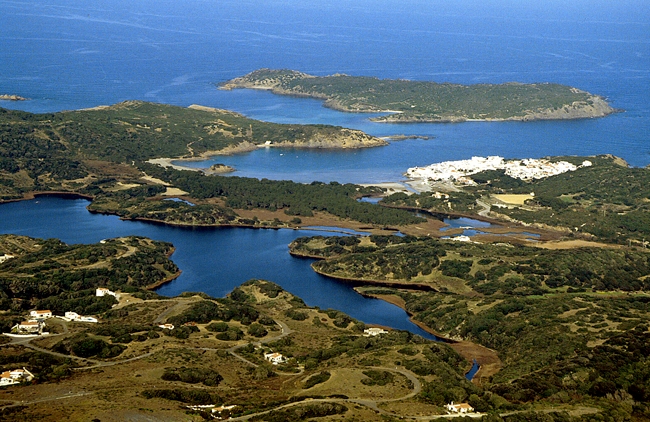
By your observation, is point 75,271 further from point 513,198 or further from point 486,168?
point 486,168

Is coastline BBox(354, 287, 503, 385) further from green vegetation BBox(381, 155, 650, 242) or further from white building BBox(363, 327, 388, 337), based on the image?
green vegetation BBox(381, 155, 650, 242)

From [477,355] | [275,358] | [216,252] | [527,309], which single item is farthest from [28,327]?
[527,309]

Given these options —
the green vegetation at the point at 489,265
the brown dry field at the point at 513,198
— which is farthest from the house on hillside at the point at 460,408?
the brown dry field at the point at 513,198

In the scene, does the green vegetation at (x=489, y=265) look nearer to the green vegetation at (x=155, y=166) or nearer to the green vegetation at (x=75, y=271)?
the green vegetation at (x=155, y=166)

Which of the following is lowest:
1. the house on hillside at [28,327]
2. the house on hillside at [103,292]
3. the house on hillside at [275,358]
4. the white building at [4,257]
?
the white building at [4,257]

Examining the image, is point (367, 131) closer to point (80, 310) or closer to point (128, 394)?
point (80, 310)

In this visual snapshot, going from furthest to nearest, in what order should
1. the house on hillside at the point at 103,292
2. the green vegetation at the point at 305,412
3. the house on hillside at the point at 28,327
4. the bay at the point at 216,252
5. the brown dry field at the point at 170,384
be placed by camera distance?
the bay at the point at 216,252 → the house on hillside at the point at 103,292 → the house on hillside at the point at 28,327 → the brown dry field at the point at 170,384 → the green vegetation at the point at 305,412

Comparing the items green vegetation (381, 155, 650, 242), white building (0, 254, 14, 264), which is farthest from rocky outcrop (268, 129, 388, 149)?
white building (0, 254, 14, 264)
